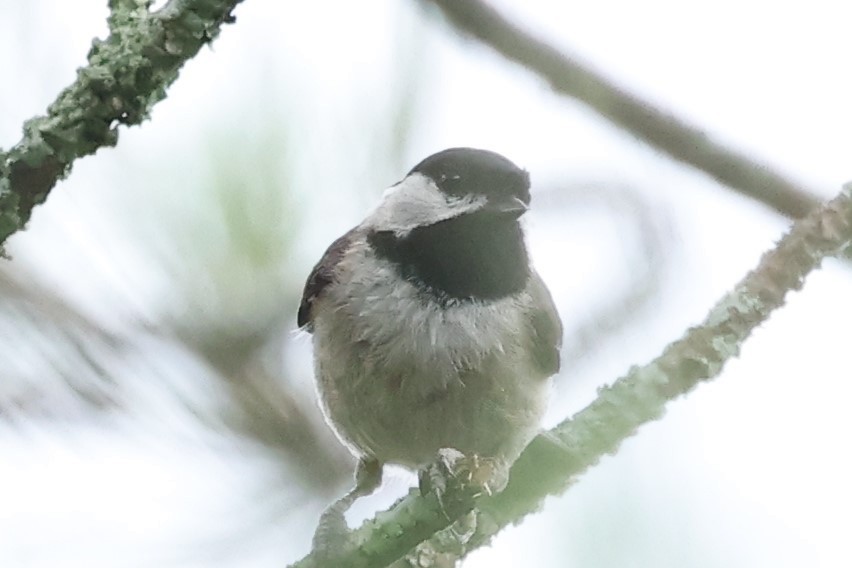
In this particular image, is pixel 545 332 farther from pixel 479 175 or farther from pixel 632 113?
pixel 632 113

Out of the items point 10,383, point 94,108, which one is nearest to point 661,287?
point 94,108

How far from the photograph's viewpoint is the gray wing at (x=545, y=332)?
1.85 m

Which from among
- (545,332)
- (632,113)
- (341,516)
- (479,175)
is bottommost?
(341,516)

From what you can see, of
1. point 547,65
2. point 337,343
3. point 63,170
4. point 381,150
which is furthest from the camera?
point 381,150

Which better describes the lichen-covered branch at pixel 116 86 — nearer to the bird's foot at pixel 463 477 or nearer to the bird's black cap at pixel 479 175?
the bird's foot at pixel 463 477

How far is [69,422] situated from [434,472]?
0.82 metres

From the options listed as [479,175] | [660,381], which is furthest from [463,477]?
[479,175]

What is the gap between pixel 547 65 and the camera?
1.72 meters

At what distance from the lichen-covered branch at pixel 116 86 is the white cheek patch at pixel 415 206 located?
0.90 m

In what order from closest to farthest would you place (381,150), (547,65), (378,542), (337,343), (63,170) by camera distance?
1. (63,170)
2. (378,542)
3. (547,65)
4. (337,343)
5. (381,150)

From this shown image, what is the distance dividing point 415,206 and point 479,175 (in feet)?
0.51

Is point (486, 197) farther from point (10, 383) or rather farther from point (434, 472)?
point (10, 383)

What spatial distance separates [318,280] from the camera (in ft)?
6.53

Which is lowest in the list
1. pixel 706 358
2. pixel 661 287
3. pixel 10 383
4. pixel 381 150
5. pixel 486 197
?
pixel 706 358
